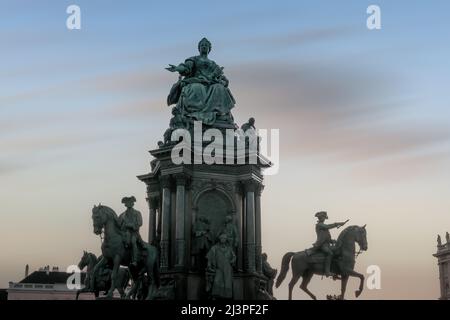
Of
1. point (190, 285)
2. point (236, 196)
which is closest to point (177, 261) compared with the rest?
point (190, 285)

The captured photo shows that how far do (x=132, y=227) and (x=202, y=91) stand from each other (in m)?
6.72

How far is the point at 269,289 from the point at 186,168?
5445mm

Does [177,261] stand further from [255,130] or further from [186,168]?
[255,130]

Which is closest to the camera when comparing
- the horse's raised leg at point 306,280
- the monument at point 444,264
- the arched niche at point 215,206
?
the horse's raised leg at point 306,280

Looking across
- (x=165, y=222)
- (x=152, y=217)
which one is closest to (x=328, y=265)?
(x=165, y=222)

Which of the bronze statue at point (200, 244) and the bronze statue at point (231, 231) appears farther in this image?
the bronze statue at point (200, 244)

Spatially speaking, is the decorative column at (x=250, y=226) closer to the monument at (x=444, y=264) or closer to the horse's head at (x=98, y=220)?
the horse's head at (x=98, y=220)

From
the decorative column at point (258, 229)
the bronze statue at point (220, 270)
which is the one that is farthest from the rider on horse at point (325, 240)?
the bronze statue at point (220, 270)

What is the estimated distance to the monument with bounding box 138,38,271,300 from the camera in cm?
2561

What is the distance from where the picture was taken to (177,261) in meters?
25.8

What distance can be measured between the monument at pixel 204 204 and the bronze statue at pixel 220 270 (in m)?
0.03

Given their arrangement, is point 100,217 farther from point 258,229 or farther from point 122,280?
point 258,229

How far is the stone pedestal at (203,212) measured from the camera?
2588cm
